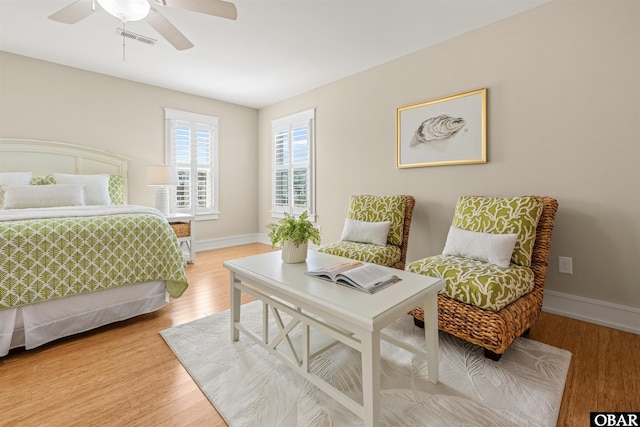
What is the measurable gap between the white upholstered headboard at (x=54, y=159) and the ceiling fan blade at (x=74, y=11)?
209 cm

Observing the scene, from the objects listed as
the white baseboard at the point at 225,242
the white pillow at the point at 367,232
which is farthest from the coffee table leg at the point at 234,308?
the white baseboard at the point at 225,242

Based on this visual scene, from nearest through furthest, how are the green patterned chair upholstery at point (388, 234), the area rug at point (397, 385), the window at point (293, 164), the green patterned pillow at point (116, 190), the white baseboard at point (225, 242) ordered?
the area rug at point (397, 385) → the green patterned chair upholstery at point (388, 234) → the green patterned pillow at point (116, 190) → the window at point (293, 164) → the white baseboard at point (225, 242)

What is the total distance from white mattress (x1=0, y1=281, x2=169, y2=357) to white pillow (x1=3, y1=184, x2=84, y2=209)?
4.65ft

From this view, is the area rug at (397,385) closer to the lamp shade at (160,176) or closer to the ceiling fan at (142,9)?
the ceiling fan at (142,9)

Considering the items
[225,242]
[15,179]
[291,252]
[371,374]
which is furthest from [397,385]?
[225,242]

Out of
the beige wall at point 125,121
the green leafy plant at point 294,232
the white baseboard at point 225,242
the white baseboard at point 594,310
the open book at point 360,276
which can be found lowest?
the white baseboard at point 594,310

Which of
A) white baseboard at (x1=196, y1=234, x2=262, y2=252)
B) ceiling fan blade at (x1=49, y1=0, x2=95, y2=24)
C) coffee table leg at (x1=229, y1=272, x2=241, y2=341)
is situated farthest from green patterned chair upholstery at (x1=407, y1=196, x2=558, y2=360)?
white baseboard at (x1=196, y1=234, x2=262, y2=252)

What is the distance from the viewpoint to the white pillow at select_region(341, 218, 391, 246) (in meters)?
2.87

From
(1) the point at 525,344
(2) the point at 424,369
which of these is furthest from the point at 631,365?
(2) the point at 424,369

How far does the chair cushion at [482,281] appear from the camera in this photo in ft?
5.63

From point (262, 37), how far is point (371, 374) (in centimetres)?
308

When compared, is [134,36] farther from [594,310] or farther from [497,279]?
[594,310]

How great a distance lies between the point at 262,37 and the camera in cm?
295

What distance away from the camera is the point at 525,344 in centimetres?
194
